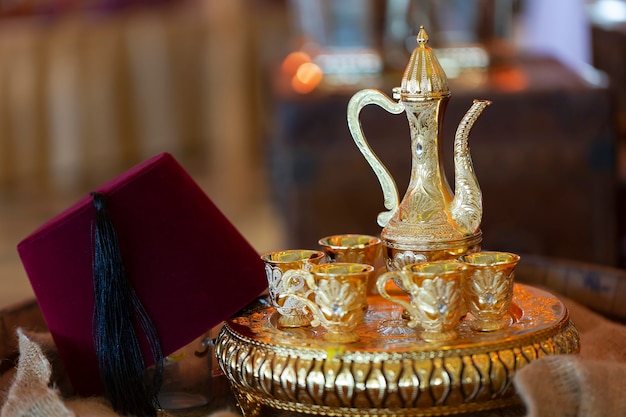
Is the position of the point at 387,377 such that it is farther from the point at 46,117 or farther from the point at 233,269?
the point at 46,117

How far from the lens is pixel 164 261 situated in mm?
663

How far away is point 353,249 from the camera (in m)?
0.69

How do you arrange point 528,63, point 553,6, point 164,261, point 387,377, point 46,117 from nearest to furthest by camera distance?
point 387,377, point 164,261, point 528,63, point 553,6, point 46,117

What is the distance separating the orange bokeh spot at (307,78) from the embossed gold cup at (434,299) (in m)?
1.11

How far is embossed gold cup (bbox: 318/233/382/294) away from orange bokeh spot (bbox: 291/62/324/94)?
0.97 metres

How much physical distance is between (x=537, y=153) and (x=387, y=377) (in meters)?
1.09

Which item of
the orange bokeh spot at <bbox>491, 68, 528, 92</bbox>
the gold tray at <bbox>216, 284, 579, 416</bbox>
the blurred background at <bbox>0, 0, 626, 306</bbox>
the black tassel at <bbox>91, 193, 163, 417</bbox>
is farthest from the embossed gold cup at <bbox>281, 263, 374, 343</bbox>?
the orange bokeh spot at <bbox>491, 68, 528, 92</bbox>

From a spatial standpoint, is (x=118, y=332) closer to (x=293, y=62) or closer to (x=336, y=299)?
(x=336, y=299)

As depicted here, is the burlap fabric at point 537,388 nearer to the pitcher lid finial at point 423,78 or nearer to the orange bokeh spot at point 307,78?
the pitcher lid finial at point 423,78

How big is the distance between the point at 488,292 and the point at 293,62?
1.50 m

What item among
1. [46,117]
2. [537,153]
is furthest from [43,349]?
[46,117]

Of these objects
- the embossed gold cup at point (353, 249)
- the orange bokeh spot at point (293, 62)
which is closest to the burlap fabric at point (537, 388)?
the embossed gold cup at point (353, 249)

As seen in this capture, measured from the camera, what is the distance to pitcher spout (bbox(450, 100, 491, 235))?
656 mm

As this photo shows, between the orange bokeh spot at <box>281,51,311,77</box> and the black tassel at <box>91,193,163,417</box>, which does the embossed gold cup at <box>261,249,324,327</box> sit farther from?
the orange bokeh spot at <box>281,51,311,77</box>
